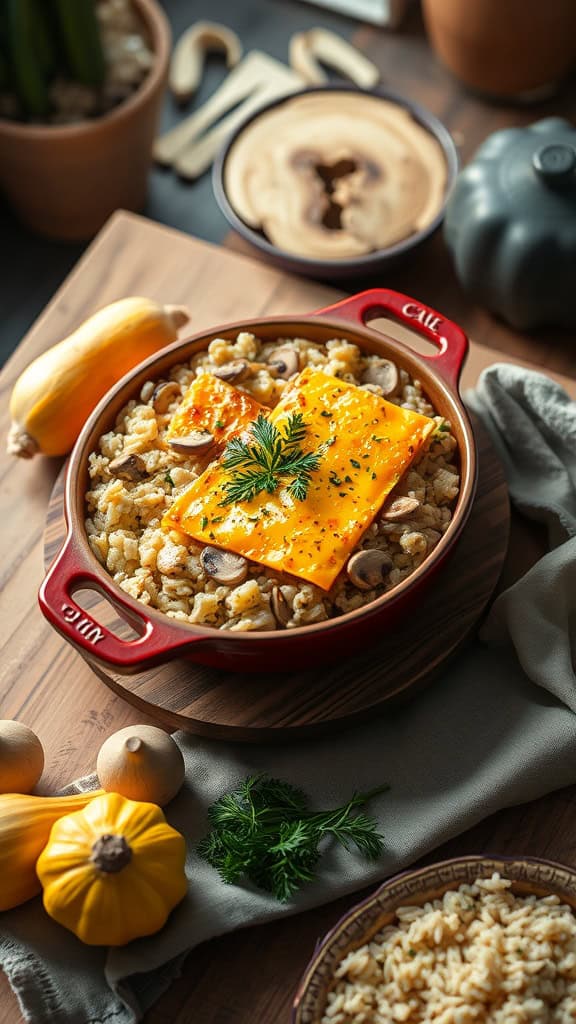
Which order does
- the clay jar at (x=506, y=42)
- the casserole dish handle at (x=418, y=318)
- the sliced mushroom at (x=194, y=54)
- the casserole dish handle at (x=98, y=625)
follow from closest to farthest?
the casserole dish handle at (x=98, y=625) < the casserole dish handle at (x=418, y=318) < the clay jar at (x=506, y=42) < the sliced mushroom at (x=194, y=54)

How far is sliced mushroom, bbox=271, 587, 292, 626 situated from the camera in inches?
75.0

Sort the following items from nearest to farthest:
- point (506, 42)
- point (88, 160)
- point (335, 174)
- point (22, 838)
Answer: point (22, 838) < point (335, 174) < point (506, 42) < point (88, 160)

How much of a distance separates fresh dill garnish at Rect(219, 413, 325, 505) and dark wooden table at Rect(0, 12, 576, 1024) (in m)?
0.49

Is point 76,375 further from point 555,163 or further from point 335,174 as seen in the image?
point 555,163

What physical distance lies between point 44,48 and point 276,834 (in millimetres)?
2245

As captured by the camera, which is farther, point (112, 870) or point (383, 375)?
point (383, 375)

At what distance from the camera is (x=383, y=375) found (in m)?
2.17

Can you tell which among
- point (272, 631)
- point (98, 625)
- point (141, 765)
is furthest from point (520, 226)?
point (141, 765)

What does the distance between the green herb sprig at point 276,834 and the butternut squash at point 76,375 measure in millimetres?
802

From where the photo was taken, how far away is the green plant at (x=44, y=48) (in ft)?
9.87

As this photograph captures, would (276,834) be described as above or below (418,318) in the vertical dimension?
below

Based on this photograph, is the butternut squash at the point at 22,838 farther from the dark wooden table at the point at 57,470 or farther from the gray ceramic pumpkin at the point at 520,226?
the gray ceramic pumpkin at the point at 520,226

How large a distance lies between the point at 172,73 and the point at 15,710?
2.24 metres

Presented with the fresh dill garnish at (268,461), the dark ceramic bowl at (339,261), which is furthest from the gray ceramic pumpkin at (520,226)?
Result: the fresh dill garnish at (268,461)
